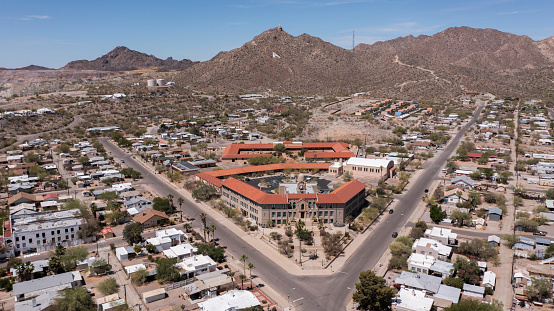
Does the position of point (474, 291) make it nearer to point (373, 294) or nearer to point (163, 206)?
point (373, 294)

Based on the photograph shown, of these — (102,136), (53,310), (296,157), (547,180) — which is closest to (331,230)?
(53,310)

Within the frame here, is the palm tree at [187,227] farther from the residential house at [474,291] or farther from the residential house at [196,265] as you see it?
the residential house at [474,291]

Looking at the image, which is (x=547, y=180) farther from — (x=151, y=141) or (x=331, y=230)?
(x=151, y=141)

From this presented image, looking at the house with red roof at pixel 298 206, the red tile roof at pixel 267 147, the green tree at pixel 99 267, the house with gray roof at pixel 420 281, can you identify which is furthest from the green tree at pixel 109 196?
the house with gray roof at pixel 420 281

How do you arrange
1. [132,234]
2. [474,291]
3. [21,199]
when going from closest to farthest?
[474,291] → [132,234] → [21,199]

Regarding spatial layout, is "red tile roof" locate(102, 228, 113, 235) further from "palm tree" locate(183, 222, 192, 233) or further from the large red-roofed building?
the large red-roofed building

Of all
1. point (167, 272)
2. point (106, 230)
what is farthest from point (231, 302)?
point (106, 230)

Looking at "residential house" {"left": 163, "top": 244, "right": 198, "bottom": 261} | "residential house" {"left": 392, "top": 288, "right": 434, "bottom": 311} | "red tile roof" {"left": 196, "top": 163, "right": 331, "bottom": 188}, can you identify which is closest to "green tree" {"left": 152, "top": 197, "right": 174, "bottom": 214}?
"red tile roof" {"left": 196, "top": 163, "right": 331, "bottom": 188}
